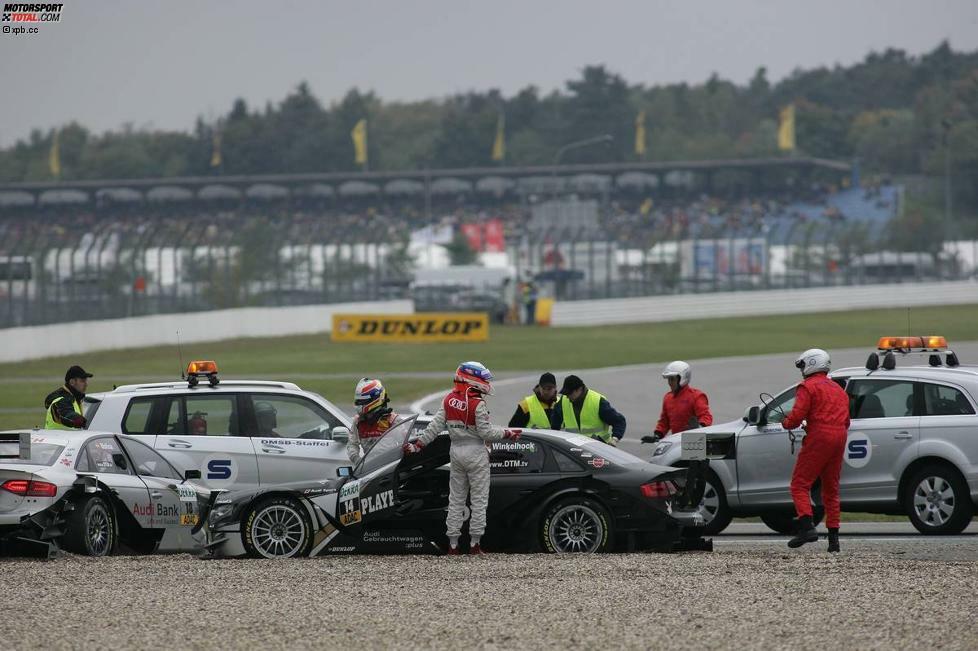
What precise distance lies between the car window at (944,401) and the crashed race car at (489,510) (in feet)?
8.97

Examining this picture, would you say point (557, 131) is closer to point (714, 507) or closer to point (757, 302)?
point (757, 302)

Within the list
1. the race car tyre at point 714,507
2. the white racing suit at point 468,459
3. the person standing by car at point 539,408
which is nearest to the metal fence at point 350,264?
the person standing by car at point 539,408

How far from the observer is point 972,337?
44312 mm

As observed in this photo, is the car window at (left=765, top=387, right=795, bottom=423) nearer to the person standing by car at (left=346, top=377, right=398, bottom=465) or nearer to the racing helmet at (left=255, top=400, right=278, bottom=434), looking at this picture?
the person standing by car at (left=346, top=377, right=398, bottom=465)

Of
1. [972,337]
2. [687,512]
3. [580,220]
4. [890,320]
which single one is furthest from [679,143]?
[687,512]

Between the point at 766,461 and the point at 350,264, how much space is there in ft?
135

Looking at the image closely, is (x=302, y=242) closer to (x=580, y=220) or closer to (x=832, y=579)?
(x=580, y=220)

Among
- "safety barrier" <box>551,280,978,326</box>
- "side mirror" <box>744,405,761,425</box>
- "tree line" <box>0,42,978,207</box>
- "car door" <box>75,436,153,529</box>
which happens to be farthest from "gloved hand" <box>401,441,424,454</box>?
"tree line" <box>0,42,978,207</box>

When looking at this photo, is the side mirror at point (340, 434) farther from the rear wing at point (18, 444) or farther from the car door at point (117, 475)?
the rear wing at point (18, 444)

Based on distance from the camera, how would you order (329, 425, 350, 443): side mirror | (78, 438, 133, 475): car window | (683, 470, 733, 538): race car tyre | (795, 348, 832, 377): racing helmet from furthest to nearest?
(683, 470, 733, 538): race car tyre
(329, 425, 350, 443): side mirror
(78, 438, 133, 475): car window
(795, 348, 832, 377): racing helmet

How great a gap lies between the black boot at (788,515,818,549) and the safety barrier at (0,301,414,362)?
30718 mm

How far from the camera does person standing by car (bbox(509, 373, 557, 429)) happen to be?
12867 mm

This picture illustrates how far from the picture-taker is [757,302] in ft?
202

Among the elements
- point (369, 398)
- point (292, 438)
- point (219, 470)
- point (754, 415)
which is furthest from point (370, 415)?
point (754, 415)
